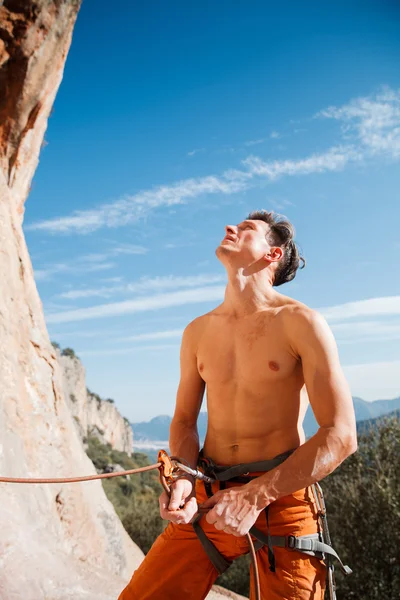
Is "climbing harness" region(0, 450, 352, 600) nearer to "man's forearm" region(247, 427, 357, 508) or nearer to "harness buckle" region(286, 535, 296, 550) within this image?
"harness buckle" region(286, 535, 296, 550)

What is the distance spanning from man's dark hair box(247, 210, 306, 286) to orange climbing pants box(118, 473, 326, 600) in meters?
1.26

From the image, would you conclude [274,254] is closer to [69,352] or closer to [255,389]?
[255,389]

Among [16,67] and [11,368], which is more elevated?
[16,67]

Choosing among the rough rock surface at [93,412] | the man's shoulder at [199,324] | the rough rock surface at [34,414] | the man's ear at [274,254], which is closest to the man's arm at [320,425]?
the man's ear at [274,254]

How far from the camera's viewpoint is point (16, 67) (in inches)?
283

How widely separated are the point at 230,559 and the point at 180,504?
0.54 metres

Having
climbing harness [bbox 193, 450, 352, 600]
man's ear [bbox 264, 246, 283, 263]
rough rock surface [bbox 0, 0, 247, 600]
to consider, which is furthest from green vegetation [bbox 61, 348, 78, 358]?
climbing harness [bbox 193, 450, 352, 600]

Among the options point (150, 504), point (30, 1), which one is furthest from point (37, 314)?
point (150, 504)

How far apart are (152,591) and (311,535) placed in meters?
0.86

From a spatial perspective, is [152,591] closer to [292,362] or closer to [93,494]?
[292,362]

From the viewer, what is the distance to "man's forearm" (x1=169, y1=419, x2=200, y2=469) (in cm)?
287

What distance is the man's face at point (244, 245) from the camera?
2.93 meters

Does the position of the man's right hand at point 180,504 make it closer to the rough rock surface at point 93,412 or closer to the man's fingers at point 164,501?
the man's fingers at point 164,501

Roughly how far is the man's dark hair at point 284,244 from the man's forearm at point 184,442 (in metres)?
1.03
